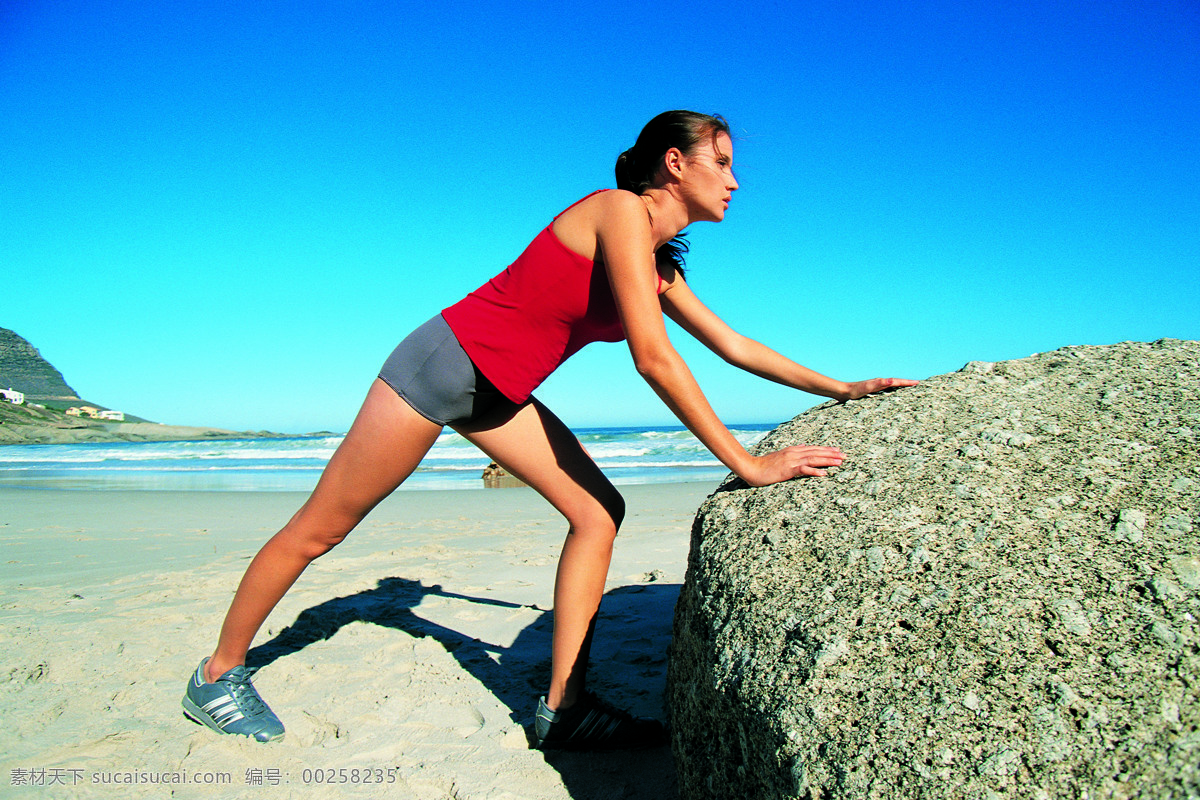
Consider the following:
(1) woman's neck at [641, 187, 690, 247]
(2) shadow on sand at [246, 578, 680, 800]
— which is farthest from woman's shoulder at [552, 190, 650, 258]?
(2) shadow on sand at [246, 578, 680, 800]

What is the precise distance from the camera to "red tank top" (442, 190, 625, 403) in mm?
1994

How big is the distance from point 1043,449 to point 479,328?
149cm

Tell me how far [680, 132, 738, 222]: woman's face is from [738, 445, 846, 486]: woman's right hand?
29.2 inches

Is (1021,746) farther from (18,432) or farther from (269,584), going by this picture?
(18,432)

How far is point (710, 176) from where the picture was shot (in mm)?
2020

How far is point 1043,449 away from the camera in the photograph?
5.47 feet

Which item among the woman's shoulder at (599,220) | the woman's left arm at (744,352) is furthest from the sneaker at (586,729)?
the woman's shoulder at (599,220)

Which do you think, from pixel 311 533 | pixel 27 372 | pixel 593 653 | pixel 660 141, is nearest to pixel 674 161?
pixel 660 141

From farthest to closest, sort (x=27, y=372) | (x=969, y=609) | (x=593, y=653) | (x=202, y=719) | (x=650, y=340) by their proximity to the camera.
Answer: (x=27, y=372) → (x=593, y=653) → (x=202, y=719) → (x=650, y=340) → (x=969, y=609)

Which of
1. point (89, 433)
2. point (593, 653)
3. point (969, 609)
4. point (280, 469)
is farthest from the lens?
point (89, 433)

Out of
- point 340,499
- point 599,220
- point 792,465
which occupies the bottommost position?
point 340,499

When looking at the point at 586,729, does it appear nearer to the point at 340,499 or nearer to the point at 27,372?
the point at 340,499

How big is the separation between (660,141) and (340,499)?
1.42 metres

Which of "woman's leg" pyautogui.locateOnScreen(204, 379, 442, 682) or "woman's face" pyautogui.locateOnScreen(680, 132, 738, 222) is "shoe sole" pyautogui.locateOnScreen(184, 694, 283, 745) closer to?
"woman's leg" pyautogui.locateOnScreen(204, 379, 442, 682)
